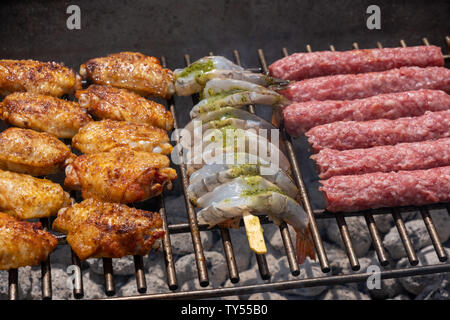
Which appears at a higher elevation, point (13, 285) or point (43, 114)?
point (43, 114)

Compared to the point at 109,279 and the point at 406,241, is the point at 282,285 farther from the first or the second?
the point at 109,279

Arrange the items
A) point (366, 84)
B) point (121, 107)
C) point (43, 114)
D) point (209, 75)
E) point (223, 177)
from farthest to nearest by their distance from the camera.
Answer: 1. point (366, 84)
2. point (209, 75)
3. point (121, 107)
4. point (43, 114)
5. point (223, 177)

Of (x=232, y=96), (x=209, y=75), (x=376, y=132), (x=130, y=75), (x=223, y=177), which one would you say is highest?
(x=130, y=75)

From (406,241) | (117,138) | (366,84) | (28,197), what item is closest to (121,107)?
(117,138)

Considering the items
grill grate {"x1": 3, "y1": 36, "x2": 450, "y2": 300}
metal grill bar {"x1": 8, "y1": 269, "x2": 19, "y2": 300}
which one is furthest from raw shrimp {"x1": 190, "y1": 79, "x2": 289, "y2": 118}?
metal grill bar {"x1": 8, "y1": 269, "x2": 19, "y2": 300}

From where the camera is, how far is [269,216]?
316 cm

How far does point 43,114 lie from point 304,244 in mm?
2052

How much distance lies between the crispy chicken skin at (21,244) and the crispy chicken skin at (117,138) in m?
0.71

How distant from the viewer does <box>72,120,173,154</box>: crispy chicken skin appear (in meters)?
3.39

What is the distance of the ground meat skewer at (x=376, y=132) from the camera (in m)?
3.61

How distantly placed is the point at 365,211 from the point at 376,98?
987 millimetres

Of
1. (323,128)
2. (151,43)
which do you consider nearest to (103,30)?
(151,43)

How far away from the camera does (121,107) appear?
11.9 feet

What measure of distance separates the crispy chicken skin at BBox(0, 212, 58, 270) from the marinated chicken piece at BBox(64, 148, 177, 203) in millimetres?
400
